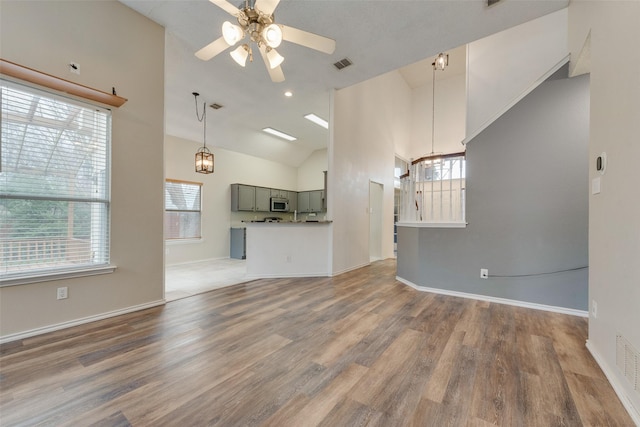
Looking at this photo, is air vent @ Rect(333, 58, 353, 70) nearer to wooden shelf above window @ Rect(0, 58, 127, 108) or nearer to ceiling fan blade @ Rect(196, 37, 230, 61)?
ceiling fan blade @ Rect(196, 37, 230, 61)

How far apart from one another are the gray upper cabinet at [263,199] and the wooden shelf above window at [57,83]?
504cm

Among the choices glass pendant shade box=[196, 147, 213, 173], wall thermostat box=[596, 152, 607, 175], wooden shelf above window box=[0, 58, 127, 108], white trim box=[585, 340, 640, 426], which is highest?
wooden shelf above window box=[0, 58, 127, 108]

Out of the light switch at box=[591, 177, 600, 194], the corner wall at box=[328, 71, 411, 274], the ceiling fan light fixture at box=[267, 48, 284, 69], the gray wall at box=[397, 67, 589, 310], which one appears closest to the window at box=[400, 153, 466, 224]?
the gray wall at box=[397, 67, 589, 310]

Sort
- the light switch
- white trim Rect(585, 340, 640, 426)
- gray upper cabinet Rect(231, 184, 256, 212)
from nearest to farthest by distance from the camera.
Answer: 1. white trim Rect(585, 340, 640, 426)
2. the light switch
3. gray upper cabinet Rect(231, 184, 256, 212)

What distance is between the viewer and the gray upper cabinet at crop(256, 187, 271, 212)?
25.4 feet

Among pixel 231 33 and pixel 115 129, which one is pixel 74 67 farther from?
pixel 231 33

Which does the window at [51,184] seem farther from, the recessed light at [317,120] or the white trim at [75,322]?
the recessed light at [317,120]

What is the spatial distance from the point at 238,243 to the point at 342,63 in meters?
5.16

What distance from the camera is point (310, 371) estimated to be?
1.83 meters

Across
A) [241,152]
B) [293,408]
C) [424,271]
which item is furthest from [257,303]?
[241,152]

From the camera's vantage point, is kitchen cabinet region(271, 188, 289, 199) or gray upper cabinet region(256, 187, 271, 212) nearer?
gray upper cabinet region(256, 187, 271, 212)

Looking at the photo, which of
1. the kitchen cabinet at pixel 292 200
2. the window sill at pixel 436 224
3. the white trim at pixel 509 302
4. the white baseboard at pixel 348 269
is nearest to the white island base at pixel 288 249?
the white baseboard at pixel 348 269

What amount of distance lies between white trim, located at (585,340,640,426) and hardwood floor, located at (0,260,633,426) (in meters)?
0.05

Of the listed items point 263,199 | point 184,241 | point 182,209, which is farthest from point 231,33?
point 263,199
